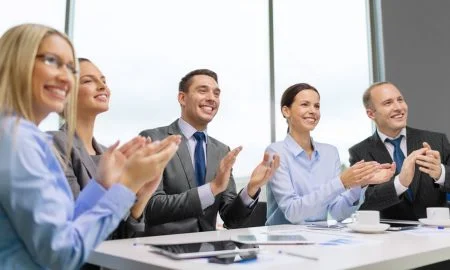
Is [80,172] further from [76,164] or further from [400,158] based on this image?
[400,158]

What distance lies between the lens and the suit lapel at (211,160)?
2057 mm

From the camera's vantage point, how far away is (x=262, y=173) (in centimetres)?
186

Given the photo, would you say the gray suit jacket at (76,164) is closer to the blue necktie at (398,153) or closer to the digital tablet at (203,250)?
the digital tablet at (203,250)

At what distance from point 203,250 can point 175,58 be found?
2.53m

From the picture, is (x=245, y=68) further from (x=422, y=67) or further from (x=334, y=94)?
(x=422, y=67)

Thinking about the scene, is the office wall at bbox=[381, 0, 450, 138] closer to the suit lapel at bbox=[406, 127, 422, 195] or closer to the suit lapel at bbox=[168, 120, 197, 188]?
the suit lapel at bbox=[406, 127, 422, 195]

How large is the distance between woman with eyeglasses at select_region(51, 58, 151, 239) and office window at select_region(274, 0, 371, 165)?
7.40ft

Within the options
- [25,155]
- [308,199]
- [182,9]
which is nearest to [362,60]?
[182,9]

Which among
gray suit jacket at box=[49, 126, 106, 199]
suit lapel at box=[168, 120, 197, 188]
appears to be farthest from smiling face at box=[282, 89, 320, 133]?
gray suit jacket at box=[49, 126, 106, 199]

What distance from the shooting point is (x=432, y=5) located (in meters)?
4.06

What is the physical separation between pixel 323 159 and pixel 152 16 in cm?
191

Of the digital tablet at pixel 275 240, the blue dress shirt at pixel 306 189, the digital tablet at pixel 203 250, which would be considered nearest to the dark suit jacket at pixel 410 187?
the blue dress shirt at pixel 306 189

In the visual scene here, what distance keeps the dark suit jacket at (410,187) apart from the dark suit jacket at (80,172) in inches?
48.8

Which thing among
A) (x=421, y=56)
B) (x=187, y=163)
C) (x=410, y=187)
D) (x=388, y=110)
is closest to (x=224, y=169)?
(x=187, y=163)
